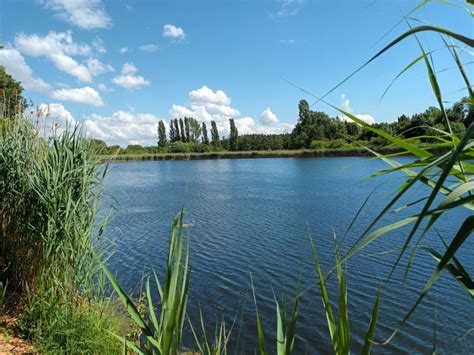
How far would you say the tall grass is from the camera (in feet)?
12.4

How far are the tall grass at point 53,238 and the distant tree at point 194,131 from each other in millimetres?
104180

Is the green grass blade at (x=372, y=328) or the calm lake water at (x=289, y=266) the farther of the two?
the calm lake water at (x=289, y=266)

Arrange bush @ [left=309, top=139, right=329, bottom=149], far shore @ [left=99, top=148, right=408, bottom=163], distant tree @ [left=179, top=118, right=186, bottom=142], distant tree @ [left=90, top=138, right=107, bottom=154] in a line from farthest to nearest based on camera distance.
A: distant tree @ [left=179, top=118, right=186, bottom=142], bush @ [left=309, top=139, right=329, bottom=149], far shore @ [left=99, top=148, right=408, bottom=163], distant tree @ [left=90, top=138, right=107, bottom=154]

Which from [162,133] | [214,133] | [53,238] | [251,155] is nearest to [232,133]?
[214,133]

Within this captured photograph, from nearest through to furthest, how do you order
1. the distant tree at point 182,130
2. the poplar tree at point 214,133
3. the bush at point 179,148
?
the bush at point 179,148, the poplar tree at point 214,133, the distant tree at point 182,130

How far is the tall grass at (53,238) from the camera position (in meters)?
3.77

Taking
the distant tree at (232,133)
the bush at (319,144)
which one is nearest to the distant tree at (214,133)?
the distant tree at (232,133)

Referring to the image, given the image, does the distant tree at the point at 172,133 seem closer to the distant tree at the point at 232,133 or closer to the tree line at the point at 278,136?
the tree line at the point at 278,136

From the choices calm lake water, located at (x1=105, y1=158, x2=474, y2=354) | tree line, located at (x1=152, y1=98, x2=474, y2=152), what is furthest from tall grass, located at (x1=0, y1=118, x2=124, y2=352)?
tree line, located at (x1=152, y1=98, x2=474, y2=152)

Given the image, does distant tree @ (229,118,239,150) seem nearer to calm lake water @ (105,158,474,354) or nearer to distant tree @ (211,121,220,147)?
distant tree @ (211,121,220,147)

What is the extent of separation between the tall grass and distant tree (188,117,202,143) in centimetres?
10418

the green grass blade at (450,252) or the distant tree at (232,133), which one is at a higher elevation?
the distant tree at (232,133)

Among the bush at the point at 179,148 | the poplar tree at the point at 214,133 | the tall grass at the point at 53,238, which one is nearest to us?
the tall grass at the point at 53,238

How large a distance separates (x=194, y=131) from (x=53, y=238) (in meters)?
106
